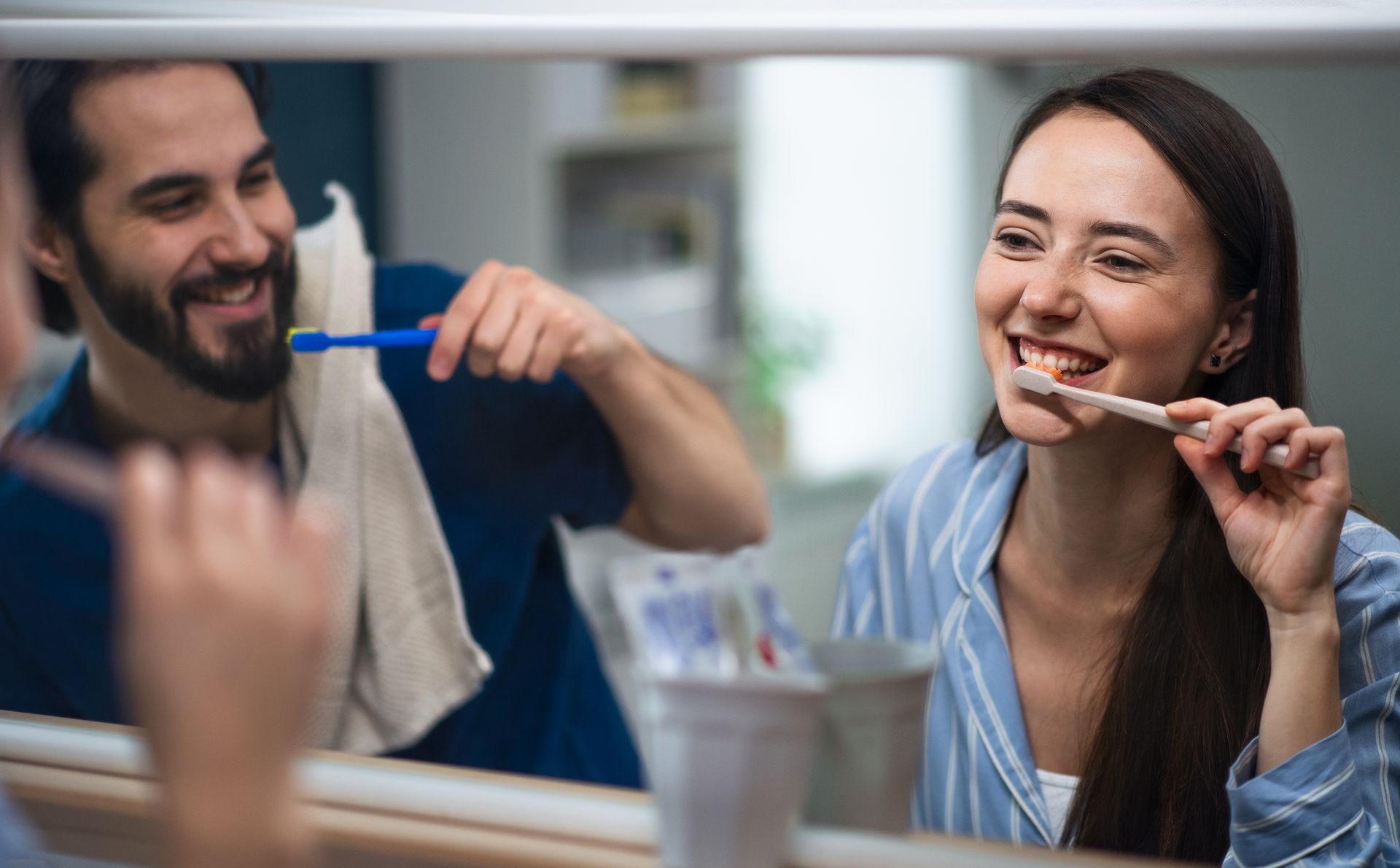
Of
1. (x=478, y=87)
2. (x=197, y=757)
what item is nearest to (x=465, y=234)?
(x=478, y=87)

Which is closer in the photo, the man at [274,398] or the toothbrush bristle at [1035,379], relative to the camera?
the toothbrush bristle at [1035,379]

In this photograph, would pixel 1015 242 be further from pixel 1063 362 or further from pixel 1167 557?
pixel 1167 557

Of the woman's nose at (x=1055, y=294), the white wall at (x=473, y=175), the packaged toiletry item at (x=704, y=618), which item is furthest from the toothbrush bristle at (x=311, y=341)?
the white wall at (x=473, y=175)

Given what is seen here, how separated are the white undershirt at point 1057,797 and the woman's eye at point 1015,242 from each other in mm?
305

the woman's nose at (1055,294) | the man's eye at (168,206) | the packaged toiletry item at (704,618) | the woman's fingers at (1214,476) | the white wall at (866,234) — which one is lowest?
the white wall at (866,234)

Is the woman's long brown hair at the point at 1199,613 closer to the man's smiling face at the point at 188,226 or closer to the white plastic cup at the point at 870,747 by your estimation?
the white plastic cup at the point at 870,747

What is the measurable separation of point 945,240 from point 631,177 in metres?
0.73

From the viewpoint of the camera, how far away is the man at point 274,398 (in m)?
0.83

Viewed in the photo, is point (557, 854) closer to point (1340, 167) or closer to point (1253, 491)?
point (1253, 491)

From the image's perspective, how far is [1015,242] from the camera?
0.72m

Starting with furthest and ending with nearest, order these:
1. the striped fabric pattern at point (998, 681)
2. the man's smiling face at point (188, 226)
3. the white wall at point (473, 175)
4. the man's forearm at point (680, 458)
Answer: the white wall at point (473, 175)
the man's forearm at point (680, 458)
the man's smiling face at point (188, 226)
the striped fabric pattern at point (998, 681)

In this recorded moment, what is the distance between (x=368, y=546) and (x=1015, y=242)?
0.50 metres

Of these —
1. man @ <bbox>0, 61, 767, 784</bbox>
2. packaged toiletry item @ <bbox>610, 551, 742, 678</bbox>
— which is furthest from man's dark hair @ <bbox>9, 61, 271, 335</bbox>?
packaged toiletry item @ <bbox>610, 551, 742, 678</bbox>

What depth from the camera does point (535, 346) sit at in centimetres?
86
